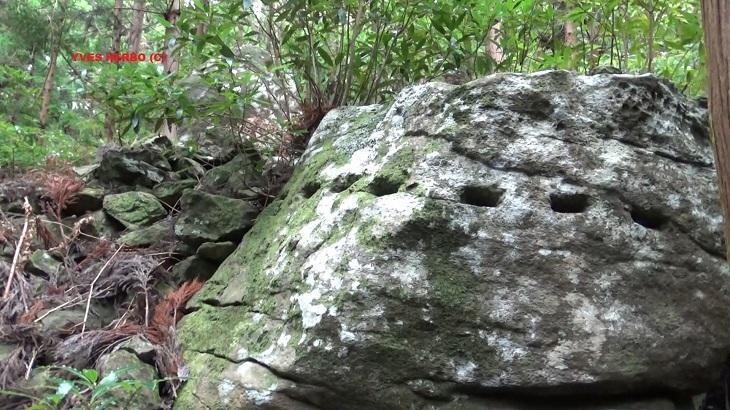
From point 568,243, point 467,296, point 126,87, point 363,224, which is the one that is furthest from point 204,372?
point 126,87

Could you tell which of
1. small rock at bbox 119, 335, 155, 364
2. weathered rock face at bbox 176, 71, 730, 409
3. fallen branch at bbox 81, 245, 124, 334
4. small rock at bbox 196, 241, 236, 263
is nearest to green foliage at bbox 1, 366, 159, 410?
small rock at bbox 119, 335, 155, 364

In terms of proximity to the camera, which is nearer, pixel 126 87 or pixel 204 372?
pixel 204 372

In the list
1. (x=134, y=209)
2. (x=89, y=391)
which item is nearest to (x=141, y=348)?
(x=89, y=391)

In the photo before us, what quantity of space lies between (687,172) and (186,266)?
123 inches

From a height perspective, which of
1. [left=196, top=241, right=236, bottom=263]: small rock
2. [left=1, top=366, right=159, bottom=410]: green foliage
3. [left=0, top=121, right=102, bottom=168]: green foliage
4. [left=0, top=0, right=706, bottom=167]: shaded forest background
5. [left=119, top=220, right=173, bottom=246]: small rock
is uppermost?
[left=0, top=0, right=706, bottom=167]: shaded forest background

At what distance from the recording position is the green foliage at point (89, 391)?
98.6 inches

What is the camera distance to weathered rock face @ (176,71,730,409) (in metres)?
2.51

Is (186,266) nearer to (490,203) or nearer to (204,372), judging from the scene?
(204,372)

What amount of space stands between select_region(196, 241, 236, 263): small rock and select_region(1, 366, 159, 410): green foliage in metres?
1.14

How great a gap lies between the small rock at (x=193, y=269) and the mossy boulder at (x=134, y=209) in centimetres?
75

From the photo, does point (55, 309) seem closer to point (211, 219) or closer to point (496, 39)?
point (211, 219)

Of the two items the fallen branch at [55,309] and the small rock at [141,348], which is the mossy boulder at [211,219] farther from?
the small rock at [141,348]

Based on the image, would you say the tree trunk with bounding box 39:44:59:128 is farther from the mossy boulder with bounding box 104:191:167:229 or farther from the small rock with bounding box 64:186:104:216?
the mossy boulder with bounding box 104:191:167:229

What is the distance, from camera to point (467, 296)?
2.61 metres
